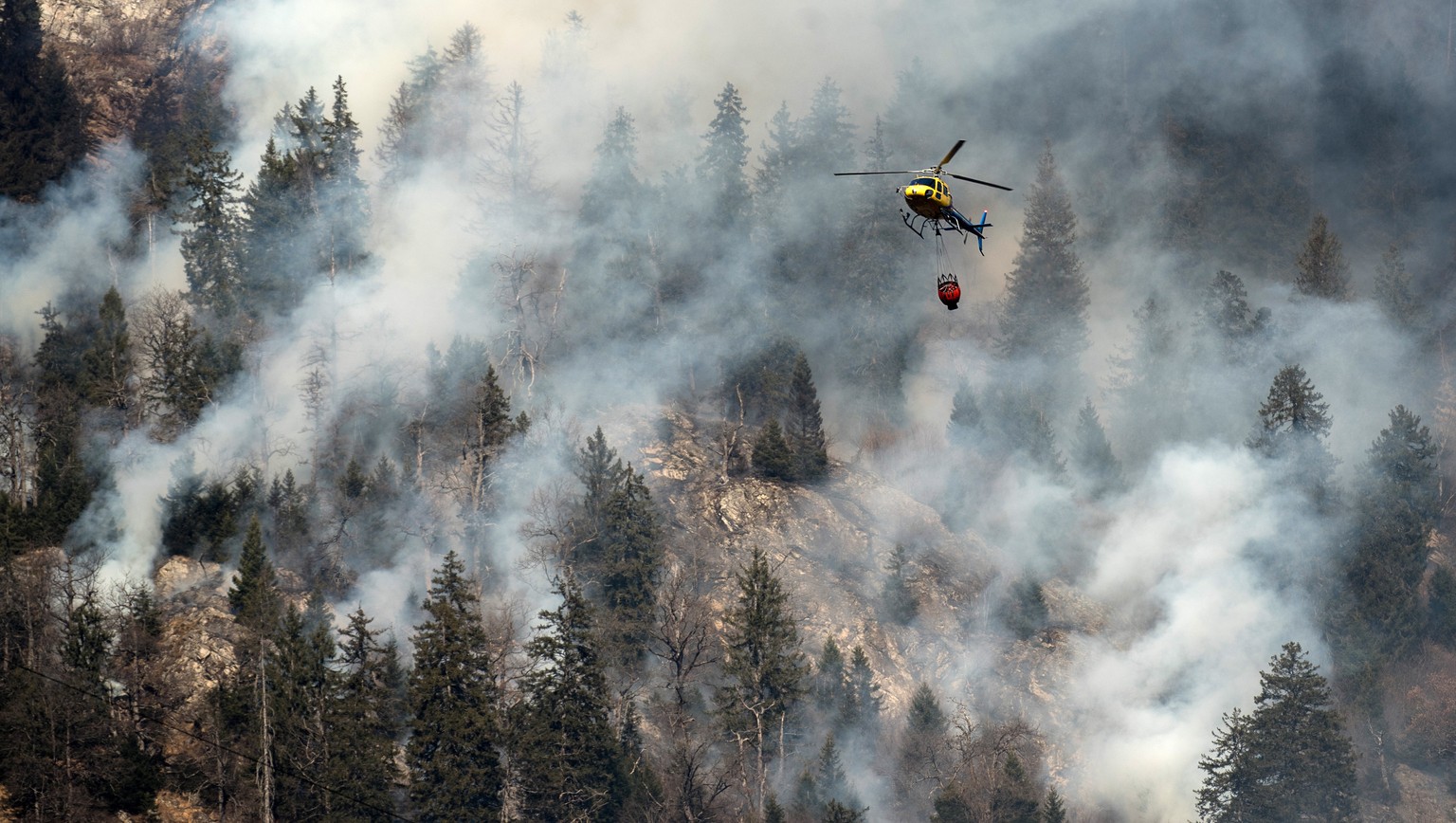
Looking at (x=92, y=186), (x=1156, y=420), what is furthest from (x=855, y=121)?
(x=92, y=186)

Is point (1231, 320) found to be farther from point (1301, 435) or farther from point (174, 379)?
point (174, 379)

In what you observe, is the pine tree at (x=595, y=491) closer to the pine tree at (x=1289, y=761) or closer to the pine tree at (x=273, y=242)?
the pine tree at (x=273, y=242)

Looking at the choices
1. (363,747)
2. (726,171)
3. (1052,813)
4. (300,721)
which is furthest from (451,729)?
(726,171)

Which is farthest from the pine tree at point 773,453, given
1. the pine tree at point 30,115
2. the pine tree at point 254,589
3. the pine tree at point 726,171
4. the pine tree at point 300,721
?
the pine tree at point 30,115

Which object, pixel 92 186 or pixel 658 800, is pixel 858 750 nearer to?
pixel 658 800

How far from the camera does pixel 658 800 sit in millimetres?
56812

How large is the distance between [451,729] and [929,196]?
22.9 meters

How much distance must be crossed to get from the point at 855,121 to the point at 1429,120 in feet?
106

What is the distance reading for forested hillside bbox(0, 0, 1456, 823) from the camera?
56.8m

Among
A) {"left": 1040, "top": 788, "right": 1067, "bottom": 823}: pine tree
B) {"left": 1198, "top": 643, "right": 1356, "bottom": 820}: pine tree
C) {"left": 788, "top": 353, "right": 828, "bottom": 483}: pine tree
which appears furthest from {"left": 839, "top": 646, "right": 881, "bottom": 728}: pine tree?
{"left": 1198, "top": 643, "right": 1356, "bottom": 820}: pine tree

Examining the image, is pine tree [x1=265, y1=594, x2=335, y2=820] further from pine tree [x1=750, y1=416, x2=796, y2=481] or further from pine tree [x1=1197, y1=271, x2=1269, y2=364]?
pine tree [x1=1197, y1=271, x2=1269, y2=364]

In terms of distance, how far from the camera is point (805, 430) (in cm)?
7425

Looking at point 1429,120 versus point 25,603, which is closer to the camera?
point 25,603

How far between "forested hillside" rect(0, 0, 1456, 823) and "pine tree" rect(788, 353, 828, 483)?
0.62ft
